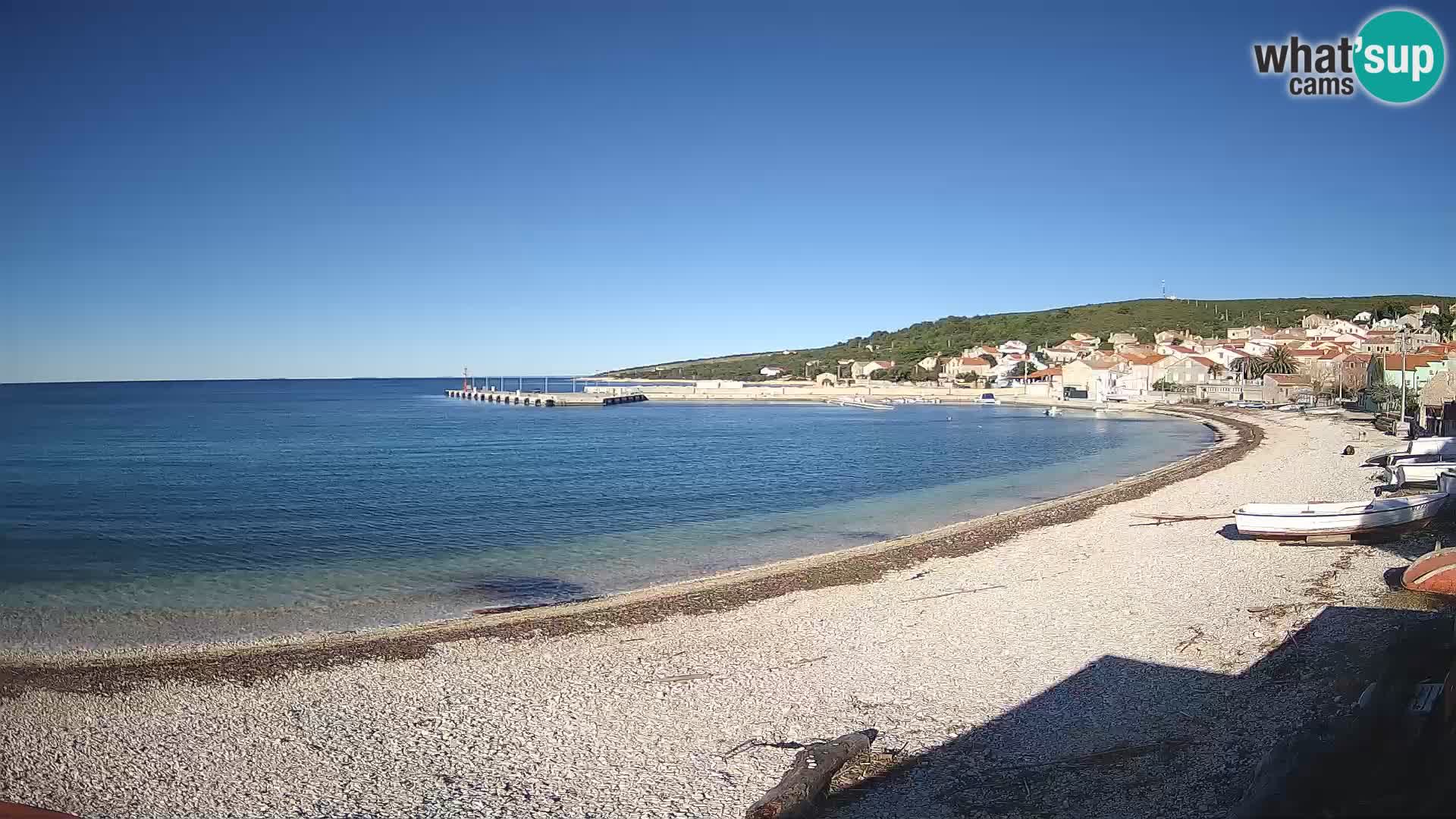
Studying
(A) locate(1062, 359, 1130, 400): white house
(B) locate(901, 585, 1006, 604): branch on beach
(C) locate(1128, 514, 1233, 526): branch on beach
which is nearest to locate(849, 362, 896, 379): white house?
(A) locate(1062, 359, 1130, 400): white house

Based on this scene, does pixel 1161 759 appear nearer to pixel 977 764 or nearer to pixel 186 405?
pixel 977 764

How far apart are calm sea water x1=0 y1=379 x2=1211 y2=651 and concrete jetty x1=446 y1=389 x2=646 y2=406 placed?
46.9 metres

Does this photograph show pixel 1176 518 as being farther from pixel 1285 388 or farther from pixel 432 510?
pixel 1285 388

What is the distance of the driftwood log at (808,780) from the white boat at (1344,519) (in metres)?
11.3

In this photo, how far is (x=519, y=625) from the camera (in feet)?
39.5

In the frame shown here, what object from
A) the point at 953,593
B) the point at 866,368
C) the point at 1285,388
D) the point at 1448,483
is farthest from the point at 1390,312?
the point at 953,593

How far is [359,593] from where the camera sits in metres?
14.6

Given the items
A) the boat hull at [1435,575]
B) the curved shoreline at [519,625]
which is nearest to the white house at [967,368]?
the curved shoreline at [519,625]

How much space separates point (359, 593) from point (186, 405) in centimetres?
10994

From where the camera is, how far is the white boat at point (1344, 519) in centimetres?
1472

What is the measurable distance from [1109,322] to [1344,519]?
157073mm

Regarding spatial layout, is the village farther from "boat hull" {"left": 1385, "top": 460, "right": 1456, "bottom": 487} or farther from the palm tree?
"boat hull" {"left": 1385, "top": 460, "right": 1456, "bottom": 487}

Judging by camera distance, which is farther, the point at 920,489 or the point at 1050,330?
→ the point at 1050,330

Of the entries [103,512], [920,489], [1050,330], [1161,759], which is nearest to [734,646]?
[1161,759]
